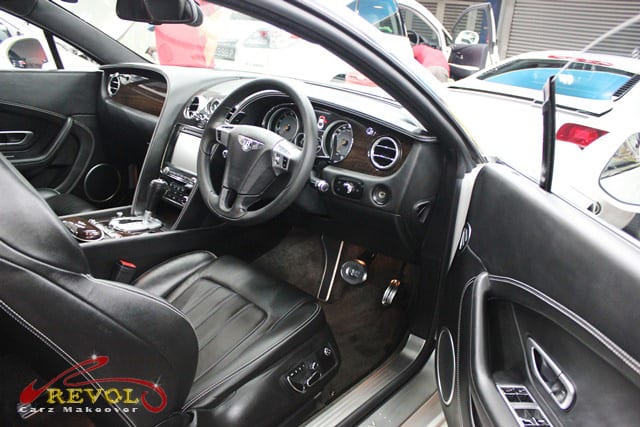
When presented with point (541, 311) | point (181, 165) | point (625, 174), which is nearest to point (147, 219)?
point (181, 165)

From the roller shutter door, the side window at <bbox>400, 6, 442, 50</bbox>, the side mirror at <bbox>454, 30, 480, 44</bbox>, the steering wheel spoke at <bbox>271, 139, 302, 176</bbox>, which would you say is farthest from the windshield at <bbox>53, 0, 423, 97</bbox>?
the side mirror at <bbox>454, 30, 480, 44</bbox>

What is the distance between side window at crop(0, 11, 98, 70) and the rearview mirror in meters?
1.41

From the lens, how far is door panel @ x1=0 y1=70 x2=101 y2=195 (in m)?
2.29

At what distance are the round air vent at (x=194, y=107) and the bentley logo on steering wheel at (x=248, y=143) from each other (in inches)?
22.1

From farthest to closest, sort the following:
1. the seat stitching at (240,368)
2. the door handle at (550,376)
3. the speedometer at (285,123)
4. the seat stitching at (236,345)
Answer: the speedometer at (285,123) < the seat stitching at (236,345) < the seat stitching at (240,368) < the door handle at (550,376)

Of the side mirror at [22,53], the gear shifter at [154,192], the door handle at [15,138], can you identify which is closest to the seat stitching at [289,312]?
the gear shifter at [154,192]

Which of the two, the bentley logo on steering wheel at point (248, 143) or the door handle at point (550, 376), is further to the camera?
the bentley logo on steering wheel at point (248, 143)

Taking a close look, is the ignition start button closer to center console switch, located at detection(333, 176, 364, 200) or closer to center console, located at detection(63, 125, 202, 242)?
center console switch, located at detection(333, 176, 364, 200)

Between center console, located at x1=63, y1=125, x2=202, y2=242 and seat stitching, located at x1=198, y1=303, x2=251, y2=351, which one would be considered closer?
seat stitching, located at x1=198, y1=303, x2=251, y2=351

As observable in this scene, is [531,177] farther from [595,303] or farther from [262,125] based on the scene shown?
[262,125]

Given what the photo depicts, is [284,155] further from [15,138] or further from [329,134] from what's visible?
[15,138]

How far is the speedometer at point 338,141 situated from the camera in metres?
1.65

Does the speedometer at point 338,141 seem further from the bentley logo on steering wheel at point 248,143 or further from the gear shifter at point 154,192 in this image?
the gear shifter at point 154,192

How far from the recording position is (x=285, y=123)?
1809 mm
